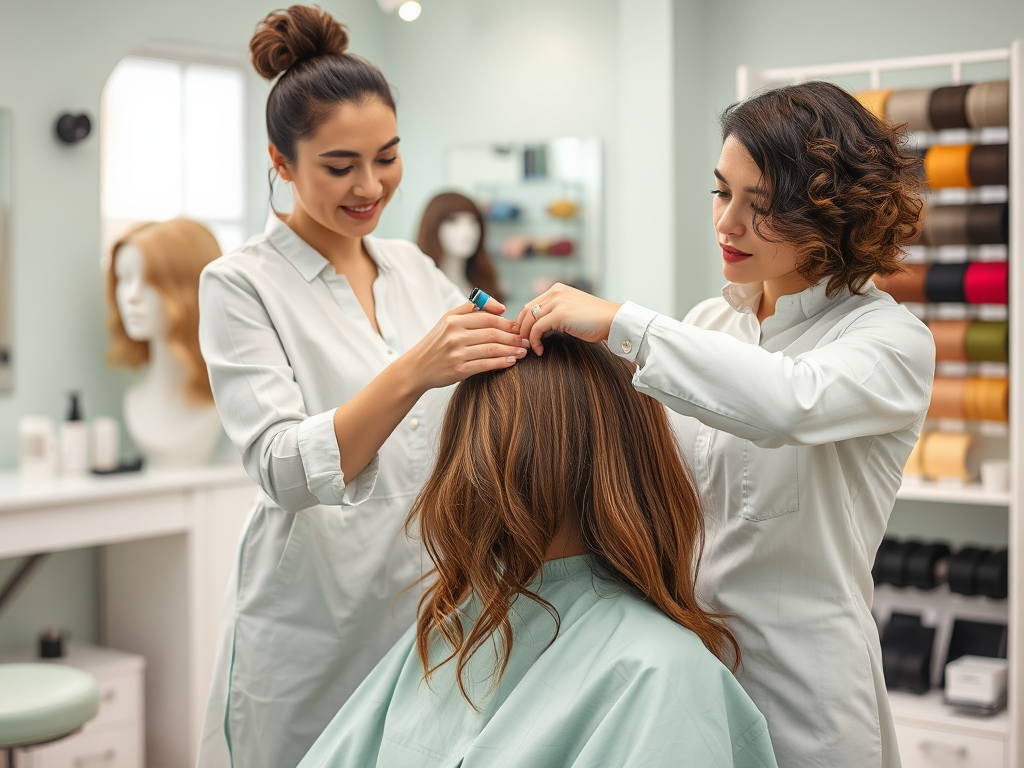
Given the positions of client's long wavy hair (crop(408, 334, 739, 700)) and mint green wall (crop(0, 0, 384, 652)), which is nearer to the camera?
client's long wavy hair (crop(408, 334, 739, 700))

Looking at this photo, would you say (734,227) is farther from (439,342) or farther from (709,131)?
(709,131)

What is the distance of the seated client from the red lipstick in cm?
20

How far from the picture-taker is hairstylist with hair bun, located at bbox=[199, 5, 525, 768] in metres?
1.52

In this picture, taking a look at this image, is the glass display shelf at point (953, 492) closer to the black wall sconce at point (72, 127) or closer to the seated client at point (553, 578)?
the seated client at point (553, 578)

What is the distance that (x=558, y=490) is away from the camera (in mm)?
1186

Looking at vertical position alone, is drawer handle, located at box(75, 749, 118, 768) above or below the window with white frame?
below

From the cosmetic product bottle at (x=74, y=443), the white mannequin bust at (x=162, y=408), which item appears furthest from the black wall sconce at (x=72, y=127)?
the cosmetic product bottle at (x=74, y=443)

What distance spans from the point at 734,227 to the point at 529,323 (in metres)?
0.29

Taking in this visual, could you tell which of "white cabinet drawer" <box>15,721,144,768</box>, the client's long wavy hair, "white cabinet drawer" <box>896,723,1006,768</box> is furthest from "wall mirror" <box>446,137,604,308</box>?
the client's long wavy hair

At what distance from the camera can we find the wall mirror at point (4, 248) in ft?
10.4

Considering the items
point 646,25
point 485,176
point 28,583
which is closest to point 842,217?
point 646,25

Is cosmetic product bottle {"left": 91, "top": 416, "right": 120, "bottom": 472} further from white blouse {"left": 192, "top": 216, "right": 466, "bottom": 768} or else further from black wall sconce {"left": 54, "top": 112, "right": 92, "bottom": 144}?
white blouse {"left": 192, "top": 216, "right": 466, "bottom": 768}

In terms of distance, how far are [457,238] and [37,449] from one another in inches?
71.2

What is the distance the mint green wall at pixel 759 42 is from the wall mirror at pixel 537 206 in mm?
540
